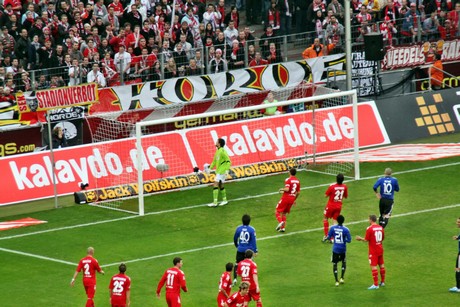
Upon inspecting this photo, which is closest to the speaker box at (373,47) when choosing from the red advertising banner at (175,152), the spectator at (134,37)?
the red advertising banner at (175,152)

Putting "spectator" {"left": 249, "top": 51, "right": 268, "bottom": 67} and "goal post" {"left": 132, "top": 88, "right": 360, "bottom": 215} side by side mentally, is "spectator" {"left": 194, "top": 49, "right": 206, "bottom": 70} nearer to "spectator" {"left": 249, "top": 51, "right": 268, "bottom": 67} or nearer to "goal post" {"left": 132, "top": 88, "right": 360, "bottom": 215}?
"spectator" {"left": 249, "top": 51, "right": 268, "bottom": 67}

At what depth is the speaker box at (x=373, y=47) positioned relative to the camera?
43.8m

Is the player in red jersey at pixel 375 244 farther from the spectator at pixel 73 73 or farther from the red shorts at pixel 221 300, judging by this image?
the spectator at pixel 73 73

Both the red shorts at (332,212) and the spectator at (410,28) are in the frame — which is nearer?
the red shorts at (332,212)

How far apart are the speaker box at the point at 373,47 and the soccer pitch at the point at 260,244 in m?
4.51

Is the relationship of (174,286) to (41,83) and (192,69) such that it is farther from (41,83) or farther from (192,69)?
(192,69)

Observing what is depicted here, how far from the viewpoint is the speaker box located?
43.8m

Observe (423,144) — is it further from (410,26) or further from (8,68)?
(8,68)

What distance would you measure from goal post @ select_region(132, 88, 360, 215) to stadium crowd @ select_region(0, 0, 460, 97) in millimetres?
2762

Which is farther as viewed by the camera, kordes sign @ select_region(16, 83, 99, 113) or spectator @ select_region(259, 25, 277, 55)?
spectator @ select_region(259, 25, 277, 55)

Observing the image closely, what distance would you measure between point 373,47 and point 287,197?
1160cm

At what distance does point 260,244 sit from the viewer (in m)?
33.6

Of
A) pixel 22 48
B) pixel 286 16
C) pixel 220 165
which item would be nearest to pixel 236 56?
pixel 286 16

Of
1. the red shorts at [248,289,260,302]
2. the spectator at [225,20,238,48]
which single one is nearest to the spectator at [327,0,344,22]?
the spectator at [225,20,238,48]
